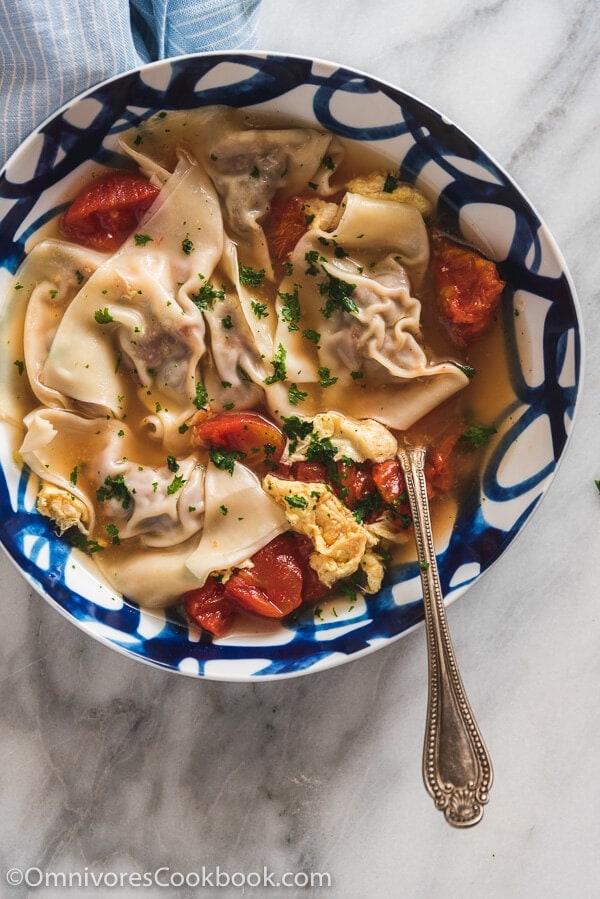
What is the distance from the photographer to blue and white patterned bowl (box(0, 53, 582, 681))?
11.1ft

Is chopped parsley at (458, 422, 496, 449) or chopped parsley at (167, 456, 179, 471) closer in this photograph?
chopped parsley at (458, 422, 496, 449)

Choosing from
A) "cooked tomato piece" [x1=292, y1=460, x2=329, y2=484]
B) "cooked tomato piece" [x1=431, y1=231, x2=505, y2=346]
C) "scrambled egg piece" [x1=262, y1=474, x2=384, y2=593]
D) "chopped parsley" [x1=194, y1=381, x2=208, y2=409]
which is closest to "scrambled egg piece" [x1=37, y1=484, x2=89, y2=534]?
"chopped parsley" [x1=194, y1=381, x2=208, y2=409]

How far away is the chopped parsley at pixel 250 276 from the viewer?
3963mm

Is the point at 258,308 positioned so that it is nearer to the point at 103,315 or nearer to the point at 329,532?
the point at 103,315

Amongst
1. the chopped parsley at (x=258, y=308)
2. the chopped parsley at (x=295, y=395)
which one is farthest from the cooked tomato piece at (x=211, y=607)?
the chopped parsley at (x=258, y=308)

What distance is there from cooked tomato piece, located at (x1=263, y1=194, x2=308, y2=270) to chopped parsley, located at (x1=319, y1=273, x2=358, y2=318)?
0.84 ft

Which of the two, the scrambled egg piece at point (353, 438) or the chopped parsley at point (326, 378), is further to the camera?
the chopped parsley at point (326, 378)

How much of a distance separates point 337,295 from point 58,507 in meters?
1.73

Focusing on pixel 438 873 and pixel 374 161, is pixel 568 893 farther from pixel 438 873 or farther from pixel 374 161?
pixel 374 161

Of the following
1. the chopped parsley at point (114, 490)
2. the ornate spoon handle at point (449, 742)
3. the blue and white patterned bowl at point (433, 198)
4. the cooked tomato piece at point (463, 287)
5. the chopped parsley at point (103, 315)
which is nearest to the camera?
the ornate spoon handle at point (449, 742)

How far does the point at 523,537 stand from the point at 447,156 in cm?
194

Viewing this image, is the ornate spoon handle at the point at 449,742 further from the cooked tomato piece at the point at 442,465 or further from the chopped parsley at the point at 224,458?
the chopped parsley at the point at 224,458

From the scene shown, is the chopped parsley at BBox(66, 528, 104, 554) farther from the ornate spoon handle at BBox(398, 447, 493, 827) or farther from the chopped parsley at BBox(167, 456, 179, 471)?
the ornate spoon handle at BBox(398, 447, 493, 827)

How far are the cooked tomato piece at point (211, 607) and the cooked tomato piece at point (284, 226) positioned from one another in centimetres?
167
